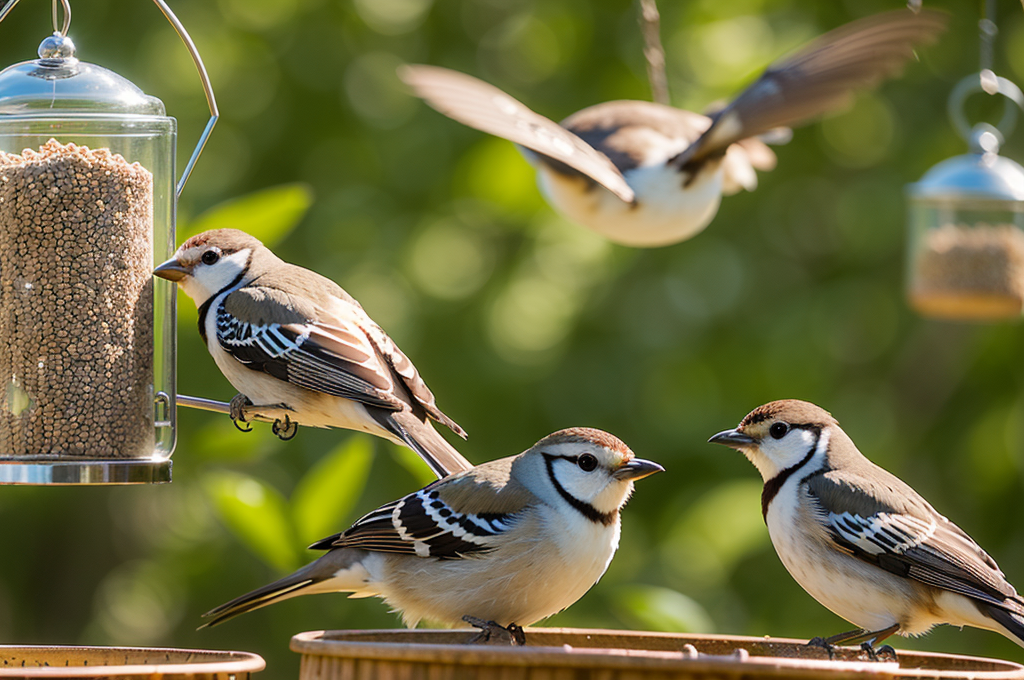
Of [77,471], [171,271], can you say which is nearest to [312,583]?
[77,471]

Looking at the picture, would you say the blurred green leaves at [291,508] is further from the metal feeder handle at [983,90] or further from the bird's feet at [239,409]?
the metal feeder handle at [983,90]

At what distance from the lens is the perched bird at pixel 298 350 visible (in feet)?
13.7

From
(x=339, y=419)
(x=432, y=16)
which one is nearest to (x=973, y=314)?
(x=432, y=16)

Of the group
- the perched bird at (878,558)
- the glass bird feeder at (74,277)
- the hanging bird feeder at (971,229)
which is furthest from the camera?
the hanging bird feeder at (971,229)

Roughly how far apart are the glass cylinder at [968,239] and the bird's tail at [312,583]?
546 cm

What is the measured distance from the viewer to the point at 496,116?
492 centimetres

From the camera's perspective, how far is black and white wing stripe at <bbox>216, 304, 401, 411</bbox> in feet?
13.7

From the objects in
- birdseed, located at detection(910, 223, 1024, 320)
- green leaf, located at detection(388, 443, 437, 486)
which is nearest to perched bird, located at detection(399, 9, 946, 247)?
green leaf, located at detection(388, 443, 437, 486)

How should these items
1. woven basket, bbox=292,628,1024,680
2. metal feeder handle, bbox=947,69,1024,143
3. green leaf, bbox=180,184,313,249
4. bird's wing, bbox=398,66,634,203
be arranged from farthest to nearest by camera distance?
metal feeder handle, bbox=947,69,1024,143, green leaf, bbox=180,184,313,249, bird's wing, bbox=398,66,634,203, woven basket, bbox=292,628,1024,680

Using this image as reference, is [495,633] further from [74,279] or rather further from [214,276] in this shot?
[74,279]

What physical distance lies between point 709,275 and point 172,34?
4802 mm

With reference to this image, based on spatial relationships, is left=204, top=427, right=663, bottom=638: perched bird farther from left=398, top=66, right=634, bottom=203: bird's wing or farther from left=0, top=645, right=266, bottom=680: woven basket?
left=398, top=66, right=634, bottom=203: bird's wing

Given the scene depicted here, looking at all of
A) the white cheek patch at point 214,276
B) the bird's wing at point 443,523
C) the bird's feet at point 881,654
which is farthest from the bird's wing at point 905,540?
the white cheek patch at point 214,276

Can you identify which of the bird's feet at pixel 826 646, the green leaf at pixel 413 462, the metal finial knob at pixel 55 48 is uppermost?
the metal finial knob at pixel 55 48
